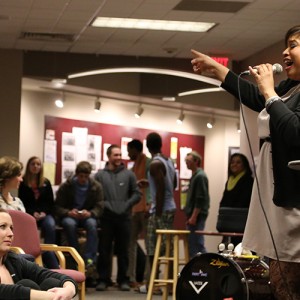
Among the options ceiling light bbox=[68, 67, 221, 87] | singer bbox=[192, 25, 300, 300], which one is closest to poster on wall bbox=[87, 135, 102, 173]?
ceiling light bbox=[68, 67, 221, 87]

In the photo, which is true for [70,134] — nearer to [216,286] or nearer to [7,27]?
[7,27]

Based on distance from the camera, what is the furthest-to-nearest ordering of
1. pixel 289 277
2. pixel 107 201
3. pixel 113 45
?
pixel 113 45
pixel 107 201
pixel 289 277

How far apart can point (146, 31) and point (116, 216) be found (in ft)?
7.91

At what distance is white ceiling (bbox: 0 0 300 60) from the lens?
9.28 meters

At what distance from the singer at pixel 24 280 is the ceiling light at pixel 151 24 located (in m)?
6.11

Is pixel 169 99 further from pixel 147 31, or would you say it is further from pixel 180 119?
pixel 147 31

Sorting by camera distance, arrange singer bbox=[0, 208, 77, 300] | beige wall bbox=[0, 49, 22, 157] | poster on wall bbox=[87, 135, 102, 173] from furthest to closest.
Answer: poster on wall bbox=[87, 135, 102, 173] < beige wall bbox=[0, 49, 22, 157] < singer bbox=[0, 208, 77, 300]

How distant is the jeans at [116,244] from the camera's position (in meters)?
9.92

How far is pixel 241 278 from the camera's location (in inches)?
214

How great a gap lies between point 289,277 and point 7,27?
26.8ft

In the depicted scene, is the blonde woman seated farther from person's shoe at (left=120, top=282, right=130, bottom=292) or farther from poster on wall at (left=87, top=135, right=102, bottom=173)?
poster on wall at (left=87, top=135, right=102, bottom=173)

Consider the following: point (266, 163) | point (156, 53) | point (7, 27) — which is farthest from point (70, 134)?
point (266, 163)

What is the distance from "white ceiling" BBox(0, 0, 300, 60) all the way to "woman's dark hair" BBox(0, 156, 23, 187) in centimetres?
255

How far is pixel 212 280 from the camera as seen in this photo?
5.58 metres
